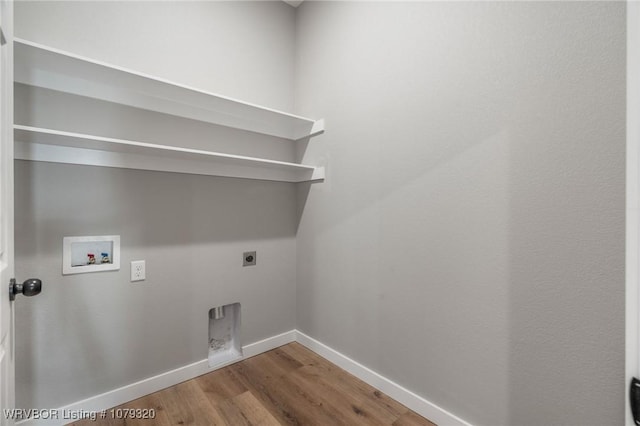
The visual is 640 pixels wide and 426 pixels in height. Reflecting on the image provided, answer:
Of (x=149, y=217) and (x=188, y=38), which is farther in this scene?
(x=188, y=38)

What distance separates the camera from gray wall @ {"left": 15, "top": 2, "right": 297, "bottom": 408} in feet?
4.30

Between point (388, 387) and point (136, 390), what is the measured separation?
4.64 ft

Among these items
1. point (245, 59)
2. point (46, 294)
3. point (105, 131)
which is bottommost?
point (46, 294)

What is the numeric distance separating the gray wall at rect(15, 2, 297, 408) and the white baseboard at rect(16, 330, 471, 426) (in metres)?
0.05

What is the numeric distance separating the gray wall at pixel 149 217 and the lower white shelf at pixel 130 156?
0.18ft

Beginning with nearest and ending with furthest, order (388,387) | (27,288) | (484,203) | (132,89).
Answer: (27,288), (484,203), (132,89), (388,387)

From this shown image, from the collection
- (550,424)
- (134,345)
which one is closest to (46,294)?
(134,345)

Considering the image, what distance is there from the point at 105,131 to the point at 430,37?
1749mm

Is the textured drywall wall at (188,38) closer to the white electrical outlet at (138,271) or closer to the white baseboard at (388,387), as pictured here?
the white electrical outlet at (138,271)

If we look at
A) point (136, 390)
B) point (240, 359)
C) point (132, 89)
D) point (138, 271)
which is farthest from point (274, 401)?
point (132, 89)

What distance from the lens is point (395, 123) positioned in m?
1.54

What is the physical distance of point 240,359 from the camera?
6.35 feet

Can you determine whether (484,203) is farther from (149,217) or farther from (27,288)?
(149,217)

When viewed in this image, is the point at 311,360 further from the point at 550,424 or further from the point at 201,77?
the point at 201,77
